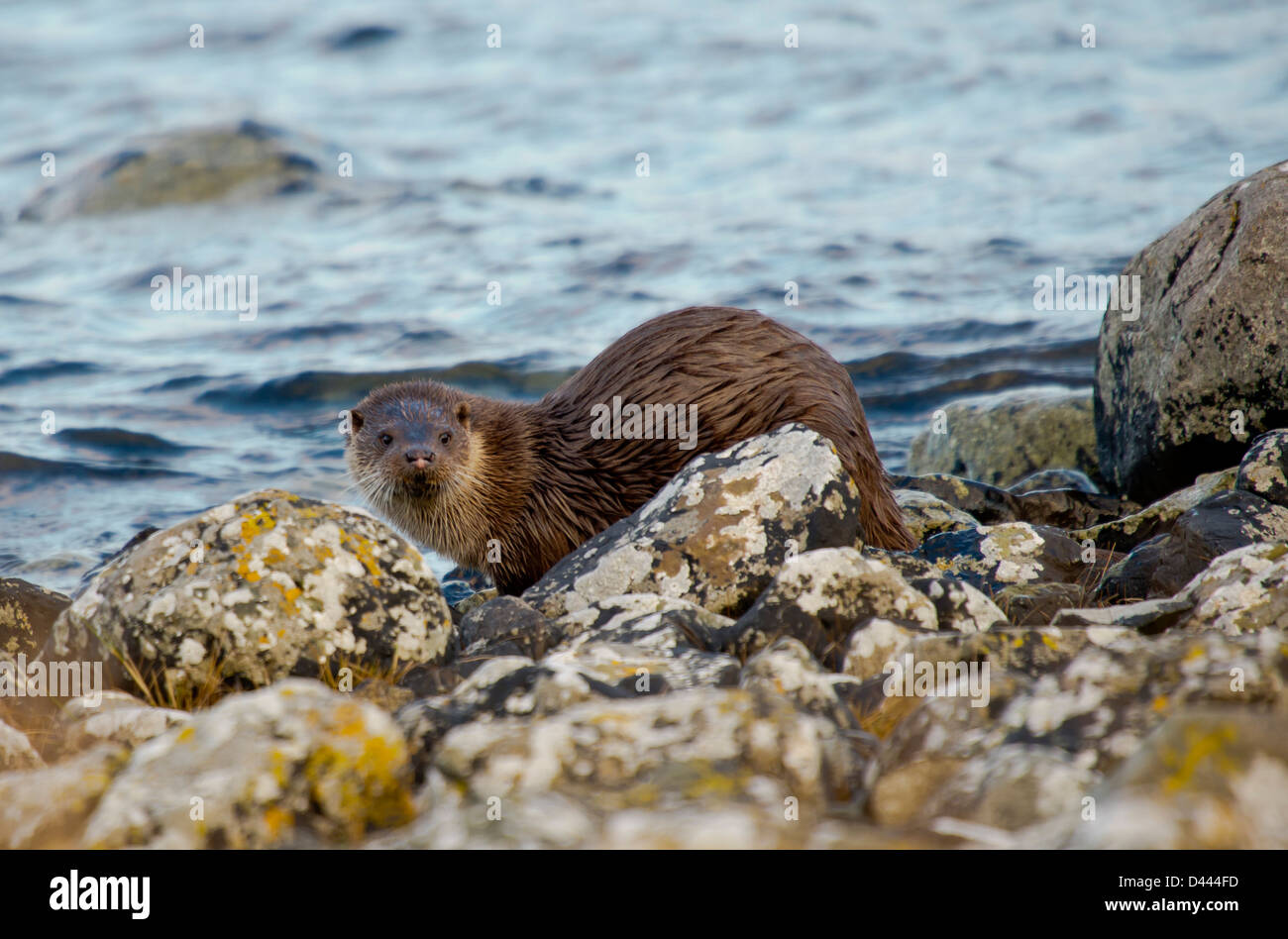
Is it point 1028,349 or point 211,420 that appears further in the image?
point 1028,349

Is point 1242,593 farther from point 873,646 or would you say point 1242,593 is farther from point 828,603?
point 828,603

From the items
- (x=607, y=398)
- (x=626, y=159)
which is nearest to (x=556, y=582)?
(x=607, y=398)

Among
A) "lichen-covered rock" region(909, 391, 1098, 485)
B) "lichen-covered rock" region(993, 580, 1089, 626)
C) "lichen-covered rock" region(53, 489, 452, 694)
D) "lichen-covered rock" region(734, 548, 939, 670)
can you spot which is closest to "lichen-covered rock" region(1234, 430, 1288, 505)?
"lichen-covered rock" region(993, 580, 1089, 626)

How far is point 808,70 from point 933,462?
11976 mm

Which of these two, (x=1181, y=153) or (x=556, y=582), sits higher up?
(x=1181, y=153)

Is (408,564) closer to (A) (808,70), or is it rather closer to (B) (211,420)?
(B) (211,420)

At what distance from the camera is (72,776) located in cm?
303

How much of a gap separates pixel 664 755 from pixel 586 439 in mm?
3765

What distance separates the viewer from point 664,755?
298 cm

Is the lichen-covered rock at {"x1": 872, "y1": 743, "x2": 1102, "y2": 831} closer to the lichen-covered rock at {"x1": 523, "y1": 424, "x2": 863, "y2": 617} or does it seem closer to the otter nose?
the lichen-covered rock at {"x1": 523, "y1": 424, "x2": 863, "y2": 617}

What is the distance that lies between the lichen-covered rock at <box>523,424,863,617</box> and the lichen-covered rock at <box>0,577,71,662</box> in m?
1.94

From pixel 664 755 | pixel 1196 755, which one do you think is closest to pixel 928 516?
pixel 664 755

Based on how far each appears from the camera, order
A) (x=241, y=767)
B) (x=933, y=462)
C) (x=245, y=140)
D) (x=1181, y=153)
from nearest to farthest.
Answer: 1. (x=241, y=767)
2. (x=933, y=462)
3. (x=1181, y=153)
4. (x=245, y=140)

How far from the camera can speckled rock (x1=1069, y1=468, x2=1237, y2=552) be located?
6.08 meters
